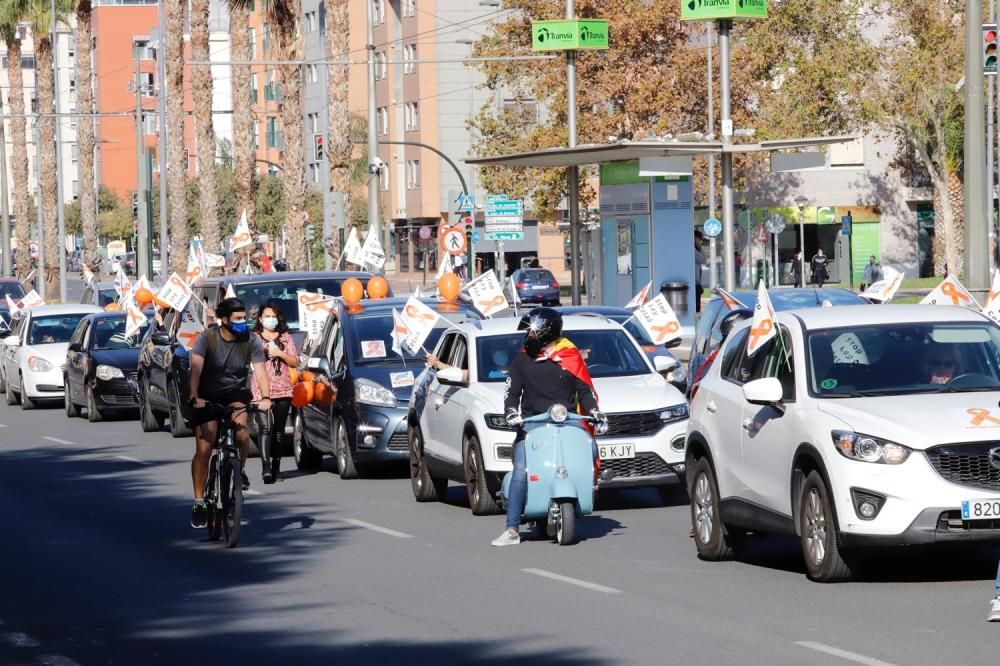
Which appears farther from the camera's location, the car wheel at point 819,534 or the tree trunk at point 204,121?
the tree trunk at point 204,121

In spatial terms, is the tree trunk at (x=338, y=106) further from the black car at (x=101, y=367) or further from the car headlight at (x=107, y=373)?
the car headlight at (x=107, y=373)

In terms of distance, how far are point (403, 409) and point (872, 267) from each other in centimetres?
6216

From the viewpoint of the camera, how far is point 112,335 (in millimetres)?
31312

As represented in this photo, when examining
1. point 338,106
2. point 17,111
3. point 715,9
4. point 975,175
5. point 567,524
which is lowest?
point 567,524

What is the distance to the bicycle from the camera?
13.9m

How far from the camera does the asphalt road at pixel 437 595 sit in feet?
30.8

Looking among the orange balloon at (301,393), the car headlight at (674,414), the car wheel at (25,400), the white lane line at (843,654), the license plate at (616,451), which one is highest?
the car headlight at (674,414)

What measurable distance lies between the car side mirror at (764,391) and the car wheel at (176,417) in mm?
15235

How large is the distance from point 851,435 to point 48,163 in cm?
5999

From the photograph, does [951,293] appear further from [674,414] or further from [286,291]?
[286,291]

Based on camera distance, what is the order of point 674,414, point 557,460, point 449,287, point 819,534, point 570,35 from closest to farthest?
point 819,534 → point 557,460 → point 674,414 → point 449,287 → point 570,35

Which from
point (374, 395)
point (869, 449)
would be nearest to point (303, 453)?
point (374, 395)

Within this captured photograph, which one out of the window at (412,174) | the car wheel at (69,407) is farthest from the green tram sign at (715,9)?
the window at (412,174)

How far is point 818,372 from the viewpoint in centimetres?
1154
